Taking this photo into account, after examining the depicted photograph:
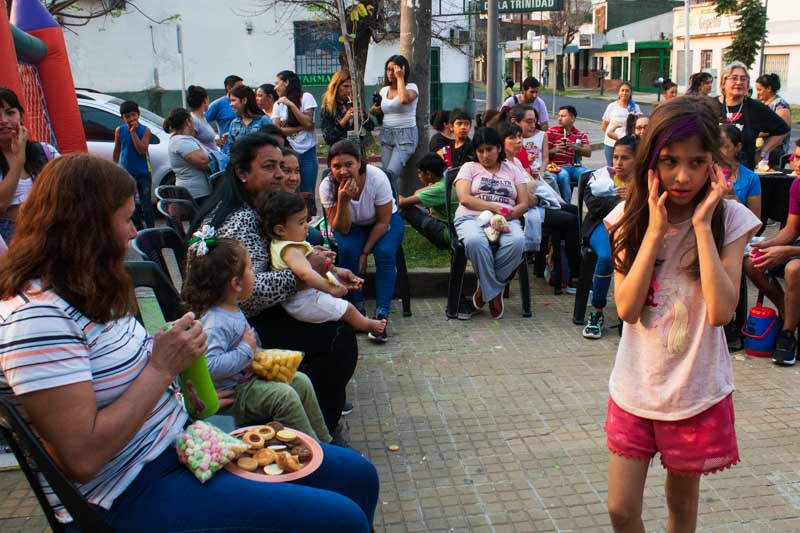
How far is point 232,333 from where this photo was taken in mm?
3146

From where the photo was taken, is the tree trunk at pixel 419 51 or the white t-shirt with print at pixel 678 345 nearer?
the white t-shirt with print at pixel 678 345

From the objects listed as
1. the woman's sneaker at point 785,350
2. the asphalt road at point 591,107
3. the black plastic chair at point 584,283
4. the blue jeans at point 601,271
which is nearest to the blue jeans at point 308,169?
the black plastic chair at point 584,283

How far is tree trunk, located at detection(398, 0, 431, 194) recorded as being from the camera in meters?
8.98

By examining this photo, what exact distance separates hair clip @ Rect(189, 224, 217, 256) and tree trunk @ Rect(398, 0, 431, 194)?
5.63 m

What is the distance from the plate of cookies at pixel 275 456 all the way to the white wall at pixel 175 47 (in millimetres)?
20726

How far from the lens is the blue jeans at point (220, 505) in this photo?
209 cm

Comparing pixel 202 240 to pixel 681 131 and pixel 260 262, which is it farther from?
pixel 681 131

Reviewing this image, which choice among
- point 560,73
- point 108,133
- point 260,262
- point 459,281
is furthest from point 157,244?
point 560,73

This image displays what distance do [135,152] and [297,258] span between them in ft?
Result: 19.8

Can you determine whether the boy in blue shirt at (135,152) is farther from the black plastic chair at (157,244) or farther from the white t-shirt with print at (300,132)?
the black plastic chair at (157,244)

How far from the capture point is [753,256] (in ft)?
17.1

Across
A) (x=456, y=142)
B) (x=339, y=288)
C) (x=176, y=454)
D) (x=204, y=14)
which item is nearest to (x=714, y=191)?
(x=176, y=454)

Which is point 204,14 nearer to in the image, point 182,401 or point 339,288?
point 339,288

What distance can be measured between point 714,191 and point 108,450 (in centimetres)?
188
